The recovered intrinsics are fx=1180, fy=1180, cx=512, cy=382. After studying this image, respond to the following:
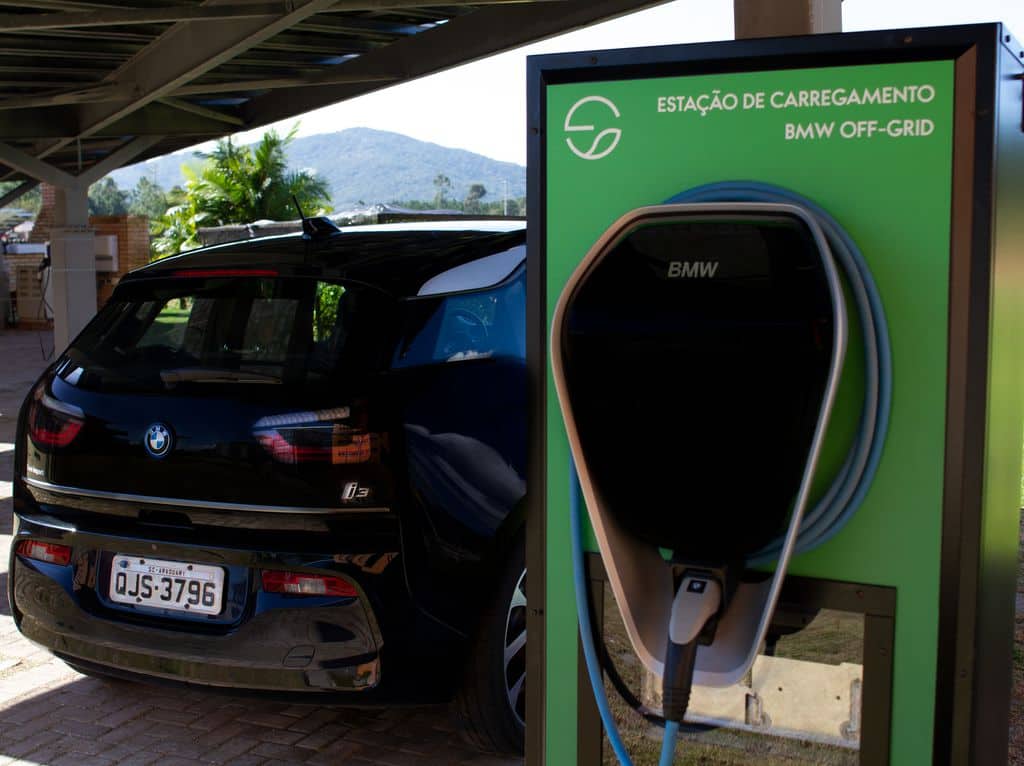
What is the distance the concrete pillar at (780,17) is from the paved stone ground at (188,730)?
7.60 ft

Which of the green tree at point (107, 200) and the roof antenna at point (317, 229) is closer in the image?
the roof antenna at point (317, 229)

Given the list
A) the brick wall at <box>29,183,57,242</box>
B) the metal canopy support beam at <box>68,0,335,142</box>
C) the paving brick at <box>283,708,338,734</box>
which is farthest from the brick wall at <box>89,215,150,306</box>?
the paving brick at <box>283,708,338,734</box>

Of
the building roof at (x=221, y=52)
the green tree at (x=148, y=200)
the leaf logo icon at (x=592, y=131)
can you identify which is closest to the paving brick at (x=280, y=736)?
the leaf logo icon at (x=592, y=131)

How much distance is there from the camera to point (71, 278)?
14711mm

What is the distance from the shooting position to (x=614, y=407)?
229 cm

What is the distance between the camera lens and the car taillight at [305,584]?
3236mm

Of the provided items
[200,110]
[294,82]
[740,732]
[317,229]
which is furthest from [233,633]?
[200,110]

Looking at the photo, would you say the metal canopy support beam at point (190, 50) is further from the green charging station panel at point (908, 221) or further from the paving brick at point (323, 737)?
the green charging station panel at point (908, 221)

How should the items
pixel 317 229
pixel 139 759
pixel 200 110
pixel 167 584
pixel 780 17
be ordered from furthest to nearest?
pixel 200 110 < pixel 317 229 < pixel 139 759 < pixel 167 584 < pixel 780 17

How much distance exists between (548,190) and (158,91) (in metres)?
9.53

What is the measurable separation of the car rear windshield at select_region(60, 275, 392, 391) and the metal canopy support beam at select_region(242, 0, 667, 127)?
4.57 m

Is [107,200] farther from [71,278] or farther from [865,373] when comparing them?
[865,373]

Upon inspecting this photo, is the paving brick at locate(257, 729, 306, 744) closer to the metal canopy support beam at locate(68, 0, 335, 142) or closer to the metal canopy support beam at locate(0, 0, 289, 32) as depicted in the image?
the metal canopy support beam at locate(68, 0, 335, 142)

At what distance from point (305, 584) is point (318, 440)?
0.40 meters
